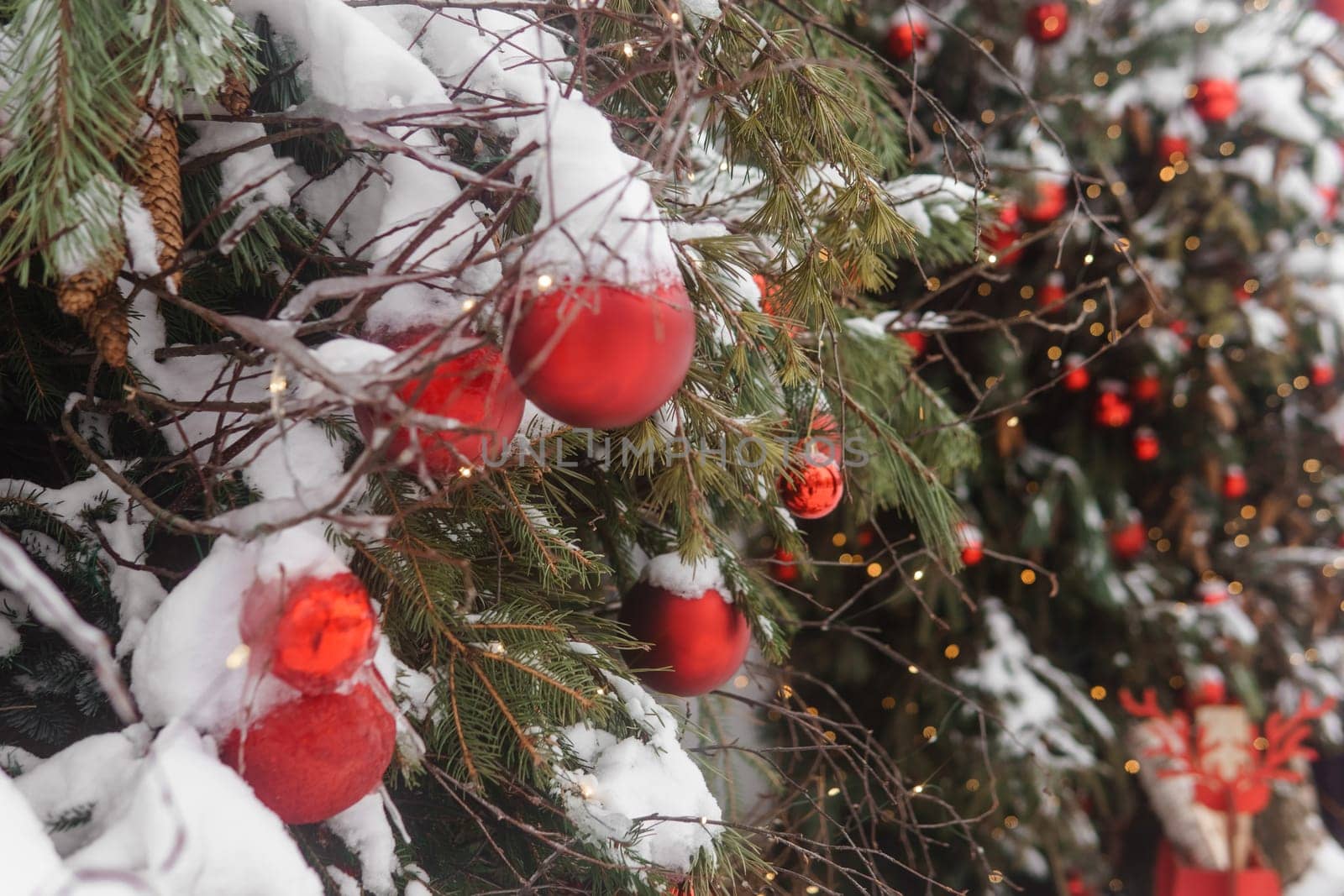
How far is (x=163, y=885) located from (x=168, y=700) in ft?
0.27

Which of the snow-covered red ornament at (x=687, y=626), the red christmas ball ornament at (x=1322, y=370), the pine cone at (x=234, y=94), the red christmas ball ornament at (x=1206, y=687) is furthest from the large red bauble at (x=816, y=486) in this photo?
the red christmas ball ornament at (x=1322, y=370)

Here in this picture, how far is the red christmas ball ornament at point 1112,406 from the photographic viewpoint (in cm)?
169

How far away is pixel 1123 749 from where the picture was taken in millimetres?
1710

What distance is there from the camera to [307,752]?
1.33 ft

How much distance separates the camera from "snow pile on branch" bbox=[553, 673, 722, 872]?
1.96 ft

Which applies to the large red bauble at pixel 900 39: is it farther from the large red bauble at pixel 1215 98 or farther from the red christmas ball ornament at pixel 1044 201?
the large red bauble at pixel 1215 98

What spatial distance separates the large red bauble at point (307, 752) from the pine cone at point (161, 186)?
200 mm

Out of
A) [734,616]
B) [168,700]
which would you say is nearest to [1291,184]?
[734,616]

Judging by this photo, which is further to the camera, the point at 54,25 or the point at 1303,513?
the point at 1303,513

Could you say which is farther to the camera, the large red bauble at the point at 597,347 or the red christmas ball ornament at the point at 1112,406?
the red christmas ball ornament at the point at 1112,406

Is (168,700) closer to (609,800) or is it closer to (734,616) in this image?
(609,800)

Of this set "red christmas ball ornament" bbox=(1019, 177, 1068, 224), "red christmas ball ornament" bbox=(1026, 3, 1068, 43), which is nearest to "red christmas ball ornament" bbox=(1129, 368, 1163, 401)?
"red christmas ball ornament" bbox=(1019, 177, 1068, 224)

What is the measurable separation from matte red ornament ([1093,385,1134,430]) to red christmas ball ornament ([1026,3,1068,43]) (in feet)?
1.94

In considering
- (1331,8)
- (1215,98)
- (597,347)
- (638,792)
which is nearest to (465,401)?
(597,347)
